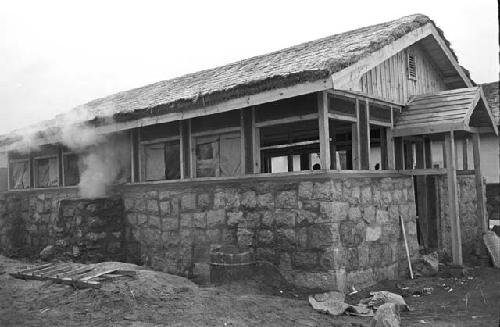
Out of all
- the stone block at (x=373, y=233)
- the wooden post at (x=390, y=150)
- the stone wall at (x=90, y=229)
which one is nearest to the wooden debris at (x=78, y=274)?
the stone wall at (x=90, y=229)

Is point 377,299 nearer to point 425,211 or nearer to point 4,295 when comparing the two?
point 425,211

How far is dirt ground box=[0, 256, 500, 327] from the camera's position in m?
6.25

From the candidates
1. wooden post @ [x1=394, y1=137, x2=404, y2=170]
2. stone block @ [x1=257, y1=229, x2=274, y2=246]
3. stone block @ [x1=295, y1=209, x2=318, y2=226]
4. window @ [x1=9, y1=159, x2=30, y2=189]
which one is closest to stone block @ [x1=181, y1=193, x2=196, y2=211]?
stone block @ [x1=257, y1=229, x2=274, y2=246]

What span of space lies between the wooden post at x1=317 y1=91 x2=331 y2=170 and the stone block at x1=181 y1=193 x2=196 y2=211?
288cm

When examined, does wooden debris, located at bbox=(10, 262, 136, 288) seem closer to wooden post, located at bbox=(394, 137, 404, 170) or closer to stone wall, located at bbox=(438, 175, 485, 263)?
wooden post, located at bbox=(394, 137, 404, 170)

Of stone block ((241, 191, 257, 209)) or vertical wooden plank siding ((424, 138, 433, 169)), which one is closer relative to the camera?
stone block ((241, 191, 257, 209))

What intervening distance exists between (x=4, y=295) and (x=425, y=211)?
8.22 meters

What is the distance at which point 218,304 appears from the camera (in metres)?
6.75

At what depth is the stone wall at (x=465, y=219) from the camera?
1106cm

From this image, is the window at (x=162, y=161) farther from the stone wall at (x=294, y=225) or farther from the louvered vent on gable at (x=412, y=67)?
the louvered vent on gable at (x=412, y=67)

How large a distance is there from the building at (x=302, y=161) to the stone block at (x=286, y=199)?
23 mm

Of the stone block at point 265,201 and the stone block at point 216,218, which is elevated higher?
the stone block at point 265,201

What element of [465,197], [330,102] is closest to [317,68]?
[330,102]

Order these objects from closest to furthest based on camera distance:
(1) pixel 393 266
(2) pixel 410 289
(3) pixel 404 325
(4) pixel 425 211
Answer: (3) pixel 404 325, (2) pixel 410 289, (1) pixel 393 266, (4) pixel 425 211
